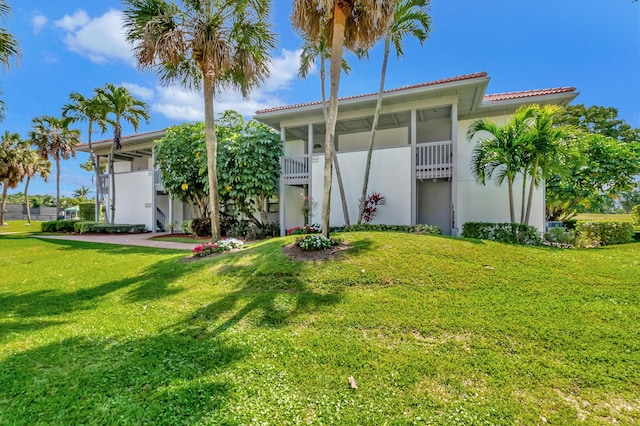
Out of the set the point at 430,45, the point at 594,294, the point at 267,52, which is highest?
the point at 430,45

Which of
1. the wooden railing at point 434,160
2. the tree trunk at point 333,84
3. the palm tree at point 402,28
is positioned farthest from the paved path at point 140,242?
the wooden railing at point 434,160

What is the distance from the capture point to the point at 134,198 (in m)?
19.2

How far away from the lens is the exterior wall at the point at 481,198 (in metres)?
11.3

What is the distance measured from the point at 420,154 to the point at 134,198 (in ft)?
59.1

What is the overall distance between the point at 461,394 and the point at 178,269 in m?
6.60

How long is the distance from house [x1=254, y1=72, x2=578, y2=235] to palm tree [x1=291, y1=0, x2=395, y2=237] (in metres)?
3.85

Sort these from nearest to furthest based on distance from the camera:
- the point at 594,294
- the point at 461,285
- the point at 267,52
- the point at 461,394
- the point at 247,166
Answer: the point at 461,394, the point at 594,294, the point at 461,285, the point at 267,52, the point at 247,166

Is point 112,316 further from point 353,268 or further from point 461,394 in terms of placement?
point 461,394

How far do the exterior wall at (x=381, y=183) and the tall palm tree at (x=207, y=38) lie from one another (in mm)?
5330

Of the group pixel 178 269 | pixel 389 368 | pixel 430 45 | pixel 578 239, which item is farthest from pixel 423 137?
pixel 389 368

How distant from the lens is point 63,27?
1113 cm

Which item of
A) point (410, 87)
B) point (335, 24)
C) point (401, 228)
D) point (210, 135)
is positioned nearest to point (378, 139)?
point (410, 87)

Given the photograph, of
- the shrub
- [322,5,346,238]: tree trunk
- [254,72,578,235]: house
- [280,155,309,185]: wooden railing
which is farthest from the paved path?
[322,5,346,238]: tree trunk

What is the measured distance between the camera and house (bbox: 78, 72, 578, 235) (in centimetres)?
1101
